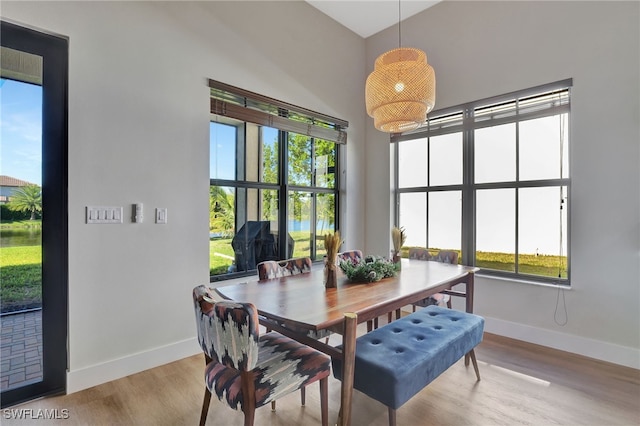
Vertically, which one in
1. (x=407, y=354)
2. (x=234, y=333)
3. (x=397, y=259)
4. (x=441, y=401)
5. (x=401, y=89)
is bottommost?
(x=441, y=401)

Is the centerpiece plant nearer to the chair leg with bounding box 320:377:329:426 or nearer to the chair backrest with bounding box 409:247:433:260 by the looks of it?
the chair leg with bounding box 320:377:329:426

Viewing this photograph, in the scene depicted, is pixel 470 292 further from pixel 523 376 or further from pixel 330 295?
pixel 330 295

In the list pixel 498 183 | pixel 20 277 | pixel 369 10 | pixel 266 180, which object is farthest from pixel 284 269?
pixel 369 10

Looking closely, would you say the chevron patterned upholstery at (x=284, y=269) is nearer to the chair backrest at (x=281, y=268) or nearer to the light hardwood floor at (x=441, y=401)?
the chair backrest at (x=281, y=268)

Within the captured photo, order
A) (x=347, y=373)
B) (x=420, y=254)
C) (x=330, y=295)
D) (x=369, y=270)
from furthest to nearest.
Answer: (x=420, y=254), (x=369, y=270), (x=330, y=295), (x=347, y=373)

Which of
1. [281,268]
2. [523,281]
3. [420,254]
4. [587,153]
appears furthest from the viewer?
[420,254]

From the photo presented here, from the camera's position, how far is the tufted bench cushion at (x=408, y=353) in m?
1.52

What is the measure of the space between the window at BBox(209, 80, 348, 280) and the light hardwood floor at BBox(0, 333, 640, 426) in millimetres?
1090

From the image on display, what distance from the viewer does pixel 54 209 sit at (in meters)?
2.13

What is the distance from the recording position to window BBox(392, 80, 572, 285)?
3.02 m

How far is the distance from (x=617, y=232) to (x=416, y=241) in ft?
6.36

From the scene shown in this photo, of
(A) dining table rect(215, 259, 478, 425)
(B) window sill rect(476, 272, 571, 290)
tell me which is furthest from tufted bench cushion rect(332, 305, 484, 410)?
(B) window sill rect(476, 272, 571, 290)

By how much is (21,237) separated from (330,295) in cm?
212

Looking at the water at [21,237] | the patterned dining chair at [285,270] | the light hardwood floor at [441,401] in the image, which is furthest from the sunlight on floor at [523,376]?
the water at [21,237]
